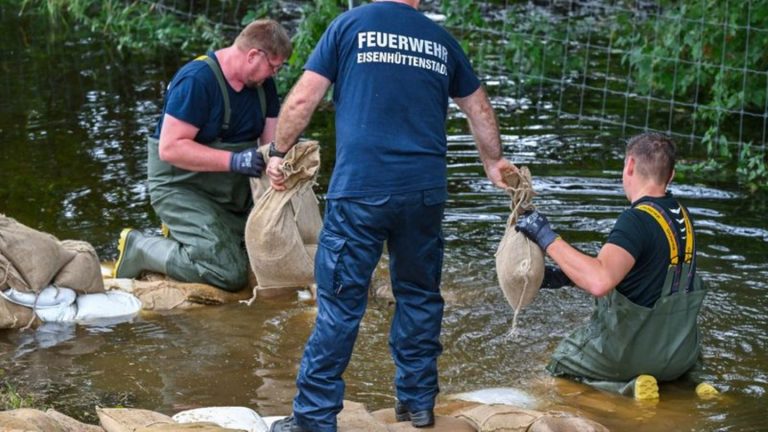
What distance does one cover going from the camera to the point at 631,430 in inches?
205

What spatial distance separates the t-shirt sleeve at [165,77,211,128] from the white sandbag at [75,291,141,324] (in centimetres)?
99

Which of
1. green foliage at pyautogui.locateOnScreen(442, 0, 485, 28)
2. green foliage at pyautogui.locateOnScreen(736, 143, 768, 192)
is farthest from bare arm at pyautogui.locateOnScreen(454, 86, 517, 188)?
green foliage at pyautogui.locateOnScreen(442, 0, 485, 28)

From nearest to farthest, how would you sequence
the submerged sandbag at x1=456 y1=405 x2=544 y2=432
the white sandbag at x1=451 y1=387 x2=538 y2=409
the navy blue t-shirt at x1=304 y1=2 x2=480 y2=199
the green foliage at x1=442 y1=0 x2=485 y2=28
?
the navy blue t-shirt at x1=304 y1=2 x2=480 y2=199, the submerged sandbag at x1=456 y1=405 x2=544 y2=432, the white sandbag at x1=451 y1=387 x2=538 y2=409, the green foliage at x1=442 y1=0 x2=485 y2=28

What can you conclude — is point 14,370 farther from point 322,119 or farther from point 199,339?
point 322,119

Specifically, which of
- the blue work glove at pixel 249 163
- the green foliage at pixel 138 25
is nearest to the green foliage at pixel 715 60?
the blue work glove at pixel 249 163

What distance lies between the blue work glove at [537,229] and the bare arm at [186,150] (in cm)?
201

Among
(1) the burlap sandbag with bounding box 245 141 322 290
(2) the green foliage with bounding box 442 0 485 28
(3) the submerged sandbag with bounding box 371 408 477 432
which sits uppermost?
(2) the green foliage with bounding box 442 0 485 28

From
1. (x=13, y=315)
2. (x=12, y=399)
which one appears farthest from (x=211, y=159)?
(x=12, y=399)

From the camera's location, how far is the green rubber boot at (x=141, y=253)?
23.3ft

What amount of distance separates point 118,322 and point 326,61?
8.22 ft

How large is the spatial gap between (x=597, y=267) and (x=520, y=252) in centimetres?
33

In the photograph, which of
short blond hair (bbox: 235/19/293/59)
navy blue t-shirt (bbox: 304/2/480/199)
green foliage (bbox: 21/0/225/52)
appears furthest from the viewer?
green foliage (bbox: 21/0/225/52)

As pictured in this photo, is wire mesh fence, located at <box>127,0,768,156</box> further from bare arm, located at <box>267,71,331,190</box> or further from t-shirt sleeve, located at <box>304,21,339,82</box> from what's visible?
t-shirt sleeve, located at <box>304,21,339,82</box>

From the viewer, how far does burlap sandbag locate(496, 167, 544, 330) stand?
5.30m
